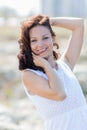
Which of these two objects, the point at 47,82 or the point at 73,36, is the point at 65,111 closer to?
the point at 47,82

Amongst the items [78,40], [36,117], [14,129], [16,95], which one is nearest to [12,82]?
[16,95]

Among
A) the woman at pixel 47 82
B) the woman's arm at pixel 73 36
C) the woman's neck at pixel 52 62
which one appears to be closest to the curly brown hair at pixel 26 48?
the woman at pixel 47 82

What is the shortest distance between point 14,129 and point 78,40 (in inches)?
76.1

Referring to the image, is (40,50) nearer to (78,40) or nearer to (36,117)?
(78,40)

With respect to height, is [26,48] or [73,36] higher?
[26,48]

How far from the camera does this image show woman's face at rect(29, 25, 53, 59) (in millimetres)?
3533

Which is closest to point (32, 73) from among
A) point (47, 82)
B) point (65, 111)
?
point (47, 82)

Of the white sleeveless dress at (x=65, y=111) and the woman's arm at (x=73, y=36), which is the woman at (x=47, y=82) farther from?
the woman's arm at (x=73, y=36)

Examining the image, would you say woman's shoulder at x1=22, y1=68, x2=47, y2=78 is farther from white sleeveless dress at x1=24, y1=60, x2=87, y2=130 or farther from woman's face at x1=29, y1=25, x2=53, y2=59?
woman's face at x1=29, y1=25, x2=53, y2=59

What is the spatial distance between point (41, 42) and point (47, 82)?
0.82ft

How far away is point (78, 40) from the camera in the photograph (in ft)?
13.6

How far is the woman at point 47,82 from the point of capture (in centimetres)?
346

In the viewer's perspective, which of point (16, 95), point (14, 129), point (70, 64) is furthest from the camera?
point (16, 95)

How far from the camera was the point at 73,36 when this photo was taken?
4168mm
